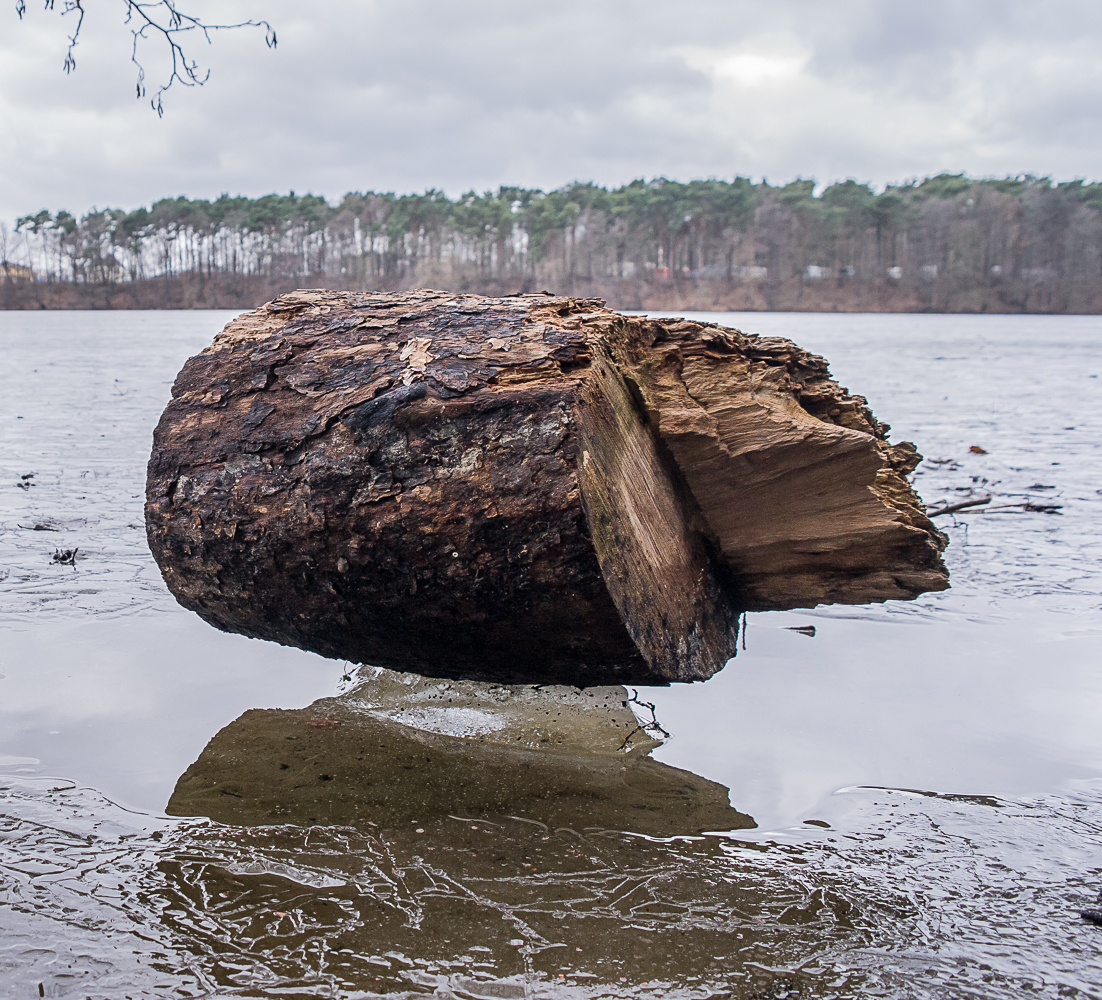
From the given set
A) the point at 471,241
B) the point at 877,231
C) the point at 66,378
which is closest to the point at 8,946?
the point at 66,378

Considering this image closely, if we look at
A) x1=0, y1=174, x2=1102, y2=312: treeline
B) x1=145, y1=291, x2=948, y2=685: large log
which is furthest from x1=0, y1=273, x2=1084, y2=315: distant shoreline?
x1=145, y1=291, x2=948, y2=685: large log

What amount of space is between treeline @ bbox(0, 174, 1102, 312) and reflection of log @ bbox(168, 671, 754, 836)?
66914 millimetres

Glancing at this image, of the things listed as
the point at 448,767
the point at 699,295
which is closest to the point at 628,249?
the point at 699,295

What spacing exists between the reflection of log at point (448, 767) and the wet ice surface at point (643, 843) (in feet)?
0.29

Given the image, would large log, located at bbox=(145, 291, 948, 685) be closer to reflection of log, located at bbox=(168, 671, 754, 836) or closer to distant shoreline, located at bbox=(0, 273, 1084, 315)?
reflection of log, located at bbox=(168, 671, 754, 836)

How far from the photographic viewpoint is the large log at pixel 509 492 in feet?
8.14

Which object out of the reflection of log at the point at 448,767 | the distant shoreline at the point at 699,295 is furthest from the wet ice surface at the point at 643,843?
the distant shoreline at the point at 699,295

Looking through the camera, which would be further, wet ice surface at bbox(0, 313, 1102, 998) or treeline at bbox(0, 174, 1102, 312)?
treeline at bbox(0, 174, 1102, 312)

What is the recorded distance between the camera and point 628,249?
7475 cm

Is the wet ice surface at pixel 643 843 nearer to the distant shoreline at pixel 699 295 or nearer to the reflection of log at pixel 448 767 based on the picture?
the reflection of log at pixel 448 767

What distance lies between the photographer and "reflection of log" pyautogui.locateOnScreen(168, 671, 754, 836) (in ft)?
8.49

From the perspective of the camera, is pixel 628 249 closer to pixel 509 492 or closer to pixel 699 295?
pixel 699 295

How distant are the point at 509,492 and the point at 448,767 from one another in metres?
1.02

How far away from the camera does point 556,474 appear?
239cm
